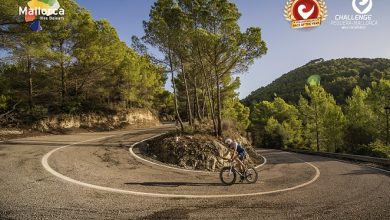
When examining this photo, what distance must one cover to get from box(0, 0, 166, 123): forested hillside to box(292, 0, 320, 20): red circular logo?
12370mm

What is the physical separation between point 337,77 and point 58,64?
91785 mm

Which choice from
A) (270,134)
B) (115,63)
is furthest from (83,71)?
(270,134)

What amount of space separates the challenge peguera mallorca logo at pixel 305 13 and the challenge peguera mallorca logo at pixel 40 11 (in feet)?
63.3

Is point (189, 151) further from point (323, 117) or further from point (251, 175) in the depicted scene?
point (323, 117)

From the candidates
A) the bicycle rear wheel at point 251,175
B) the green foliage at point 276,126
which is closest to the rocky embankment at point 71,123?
the bicycle rear wheel at point 251,175

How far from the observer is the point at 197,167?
15.7 metres

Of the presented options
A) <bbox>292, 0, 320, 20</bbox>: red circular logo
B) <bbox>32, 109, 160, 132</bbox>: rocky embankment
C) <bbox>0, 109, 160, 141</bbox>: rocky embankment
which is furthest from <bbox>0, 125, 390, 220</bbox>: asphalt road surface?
<bbox>292, 0, 320, 20</bbox>: red circular logo

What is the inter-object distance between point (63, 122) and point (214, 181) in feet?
66.4

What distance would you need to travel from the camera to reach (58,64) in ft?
87.5

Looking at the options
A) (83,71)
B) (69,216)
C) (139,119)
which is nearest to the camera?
(69,216)

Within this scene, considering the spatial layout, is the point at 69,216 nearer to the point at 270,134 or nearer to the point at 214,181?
the point at 214,181

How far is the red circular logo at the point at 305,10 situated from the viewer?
71.8 ft

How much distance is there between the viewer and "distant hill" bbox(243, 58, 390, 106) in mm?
81562

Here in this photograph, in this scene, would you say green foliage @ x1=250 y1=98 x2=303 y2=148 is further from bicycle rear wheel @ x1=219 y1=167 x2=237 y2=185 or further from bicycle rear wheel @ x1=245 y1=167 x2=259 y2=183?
bicycle rear wheel @ x1=219 y1=167 x2=237 y2=185
